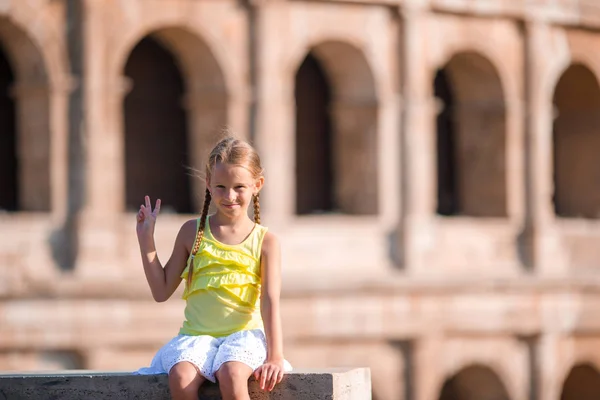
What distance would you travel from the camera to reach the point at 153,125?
19359 millimetres

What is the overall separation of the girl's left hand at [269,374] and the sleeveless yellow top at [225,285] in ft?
0.82

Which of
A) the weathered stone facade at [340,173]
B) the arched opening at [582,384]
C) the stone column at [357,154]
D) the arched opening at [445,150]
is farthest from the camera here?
the arched opening at [445,150]

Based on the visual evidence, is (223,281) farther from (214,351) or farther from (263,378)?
(263,378)

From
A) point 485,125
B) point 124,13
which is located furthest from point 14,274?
point 485,125

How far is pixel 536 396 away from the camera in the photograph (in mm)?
20219

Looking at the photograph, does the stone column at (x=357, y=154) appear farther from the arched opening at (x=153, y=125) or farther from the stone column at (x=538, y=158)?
the stone column at (x=538, y=158)

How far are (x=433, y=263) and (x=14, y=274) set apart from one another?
5255 millimetres

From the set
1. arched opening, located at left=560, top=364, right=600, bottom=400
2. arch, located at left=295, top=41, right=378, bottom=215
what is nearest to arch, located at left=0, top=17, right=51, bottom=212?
arch, located at left=295, top=41, right=378, bottom=215

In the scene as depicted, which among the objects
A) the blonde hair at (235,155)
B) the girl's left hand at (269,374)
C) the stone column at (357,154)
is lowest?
the girl's left hand at (269,374)

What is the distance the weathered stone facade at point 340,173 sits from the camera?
17547mm

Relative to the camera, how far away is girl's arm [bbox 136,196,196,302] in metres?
6.35

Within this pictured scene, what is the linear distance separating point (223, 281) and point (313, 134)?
14.1 metres

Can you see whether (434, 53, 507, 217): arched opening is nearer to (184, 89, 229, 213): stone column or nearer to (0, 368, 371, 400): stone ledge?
(184, 89, 229, 213): stone column

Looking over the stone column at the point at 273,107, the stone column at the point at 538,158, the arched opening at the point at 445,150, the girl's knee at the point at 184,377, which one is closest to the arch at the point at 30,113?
the stone column at the point at 273,107
